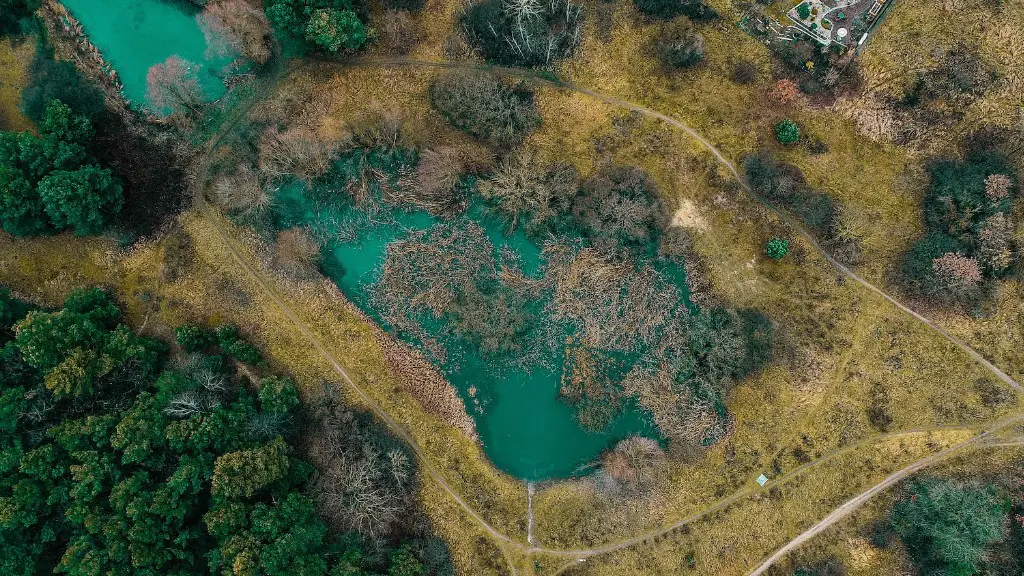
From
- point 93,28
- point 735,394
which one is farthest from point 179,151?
point 735,394

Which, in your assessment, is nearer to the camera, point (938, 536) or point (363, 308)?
point (938, 536)

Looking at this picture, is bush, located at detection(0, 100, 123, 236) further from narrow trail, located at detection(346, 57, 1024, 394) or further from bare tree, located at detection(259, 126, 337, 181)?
narrow trail, located at detection(346, 57, 1024, 394)

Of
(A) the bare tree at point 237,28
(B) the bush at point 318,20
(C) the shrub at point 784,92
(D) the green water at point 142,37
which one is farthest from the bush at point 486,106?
(C) the shrub at point 784,92

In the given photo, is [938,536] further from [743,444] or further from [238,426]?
[238,426]

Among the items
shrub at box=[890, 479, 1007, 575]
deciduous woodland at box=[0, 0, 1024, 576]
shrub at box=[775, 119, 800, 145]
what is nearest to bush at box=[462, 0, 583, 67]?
deciduous woodland at box=[0, 0, 1024, 576]

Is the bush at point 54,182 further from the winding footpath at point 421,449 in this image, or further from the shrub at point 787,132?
the shrub at point 787,132

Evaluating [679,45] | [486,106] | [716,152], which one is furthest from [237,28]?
[716,152]

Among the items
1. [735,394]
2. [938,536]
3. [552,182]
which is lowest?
[938,536]
